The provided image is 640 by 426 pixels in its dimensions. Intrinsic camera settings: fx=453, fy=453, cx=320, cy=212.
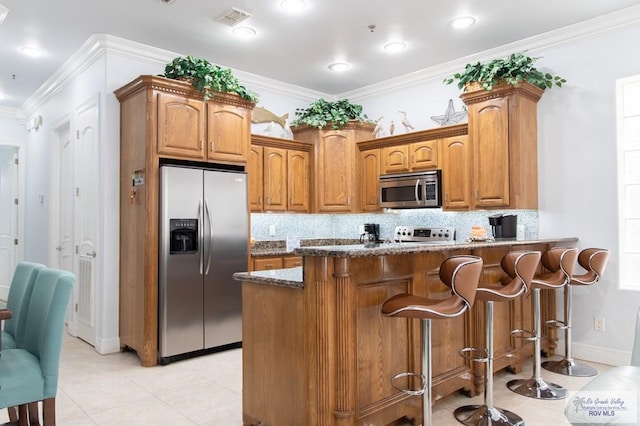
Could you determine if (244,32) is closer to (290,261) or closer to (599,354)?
(290,261)

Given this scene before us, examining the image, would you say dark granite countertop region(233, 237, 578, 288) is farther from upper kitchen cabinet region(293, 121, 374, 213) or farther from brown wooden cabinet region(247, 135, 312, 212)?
upper kitchen cabinet region(293, 121, 374, 213)

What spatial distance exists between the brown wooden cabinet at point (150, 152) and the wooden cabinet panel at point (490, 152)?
7.62 feet

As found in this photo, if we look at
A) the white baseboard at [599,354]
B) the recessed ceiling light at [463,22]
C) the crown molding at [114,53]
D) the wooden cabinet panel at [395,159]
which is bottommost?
the white baseboard at [599,354]

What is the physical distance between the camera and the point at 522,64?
413 cm

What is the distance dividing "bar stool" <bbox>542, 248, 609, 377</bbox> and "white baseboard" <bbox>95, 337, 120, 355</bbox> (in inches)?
152

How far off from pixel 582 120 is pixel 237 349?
390cm

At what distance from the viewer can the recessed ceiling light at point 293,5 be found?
144 inches

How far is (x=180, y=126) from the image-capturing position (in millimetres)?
4133

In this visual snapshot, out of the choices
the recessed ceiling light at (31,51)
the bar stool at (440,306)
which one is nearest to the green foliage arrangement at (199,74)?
the recessed ceiling light at (31,51)

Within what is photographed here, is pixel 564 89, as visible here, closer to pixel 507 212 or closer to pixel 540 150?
pixel 540 150

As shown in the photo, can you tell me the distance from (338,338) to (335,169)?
11.8 ft

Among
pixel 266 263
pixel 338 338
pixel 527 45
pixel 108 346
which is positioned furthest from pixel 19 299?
pixel 527 45

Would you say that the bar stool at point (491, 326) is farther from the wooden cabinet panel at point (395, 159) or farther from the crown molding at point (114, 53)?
the crown molding at point (114, 53)

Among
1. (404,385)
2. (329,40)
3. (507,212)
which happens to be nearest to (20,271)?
(404,385)
